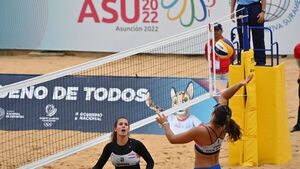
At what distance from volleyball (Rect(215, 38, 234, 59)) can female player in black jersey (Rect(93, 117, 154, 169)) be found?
143 inches

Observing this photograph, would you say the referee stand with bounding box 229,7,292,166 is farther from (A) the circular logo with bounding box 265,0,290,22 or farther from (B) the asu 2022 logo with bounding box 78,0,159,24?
(B) the asu 2022 logo with bounding box 78,0,159,24

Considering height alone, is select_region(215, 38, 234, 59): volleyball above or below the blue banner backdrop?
above

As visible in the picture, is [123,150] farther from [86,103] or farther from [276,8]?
[276,8]

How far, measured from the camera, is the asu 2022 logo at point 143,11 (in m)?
20.9

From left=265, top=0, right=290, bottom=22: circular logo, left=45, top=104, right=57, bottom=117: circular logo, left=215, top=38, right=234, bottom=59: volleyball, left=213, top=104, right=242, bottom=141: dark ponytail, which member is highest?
left=265, top=0, right=290, bottom=22: circular logo

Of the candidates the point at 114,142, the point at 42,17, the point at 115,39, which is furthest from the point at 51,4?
the point at 114,142

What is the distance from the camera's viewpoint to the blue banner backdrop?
47.5 ft

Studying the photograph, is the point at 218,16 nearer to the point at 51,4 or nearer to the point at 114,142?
the point at 51,4

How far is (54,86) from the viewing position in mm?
14961

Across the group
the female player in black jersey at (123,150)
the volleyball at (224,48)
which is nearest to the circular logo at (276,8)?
the volleyball at (224,48)

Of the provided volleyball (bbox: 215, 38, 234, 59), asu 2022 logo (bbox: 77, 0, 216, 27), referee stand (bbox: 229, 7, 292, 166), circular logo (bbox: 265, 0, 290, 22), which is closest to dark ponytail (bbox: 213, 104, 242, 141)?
referee stand (bbox: 229, 7, 292, 166)

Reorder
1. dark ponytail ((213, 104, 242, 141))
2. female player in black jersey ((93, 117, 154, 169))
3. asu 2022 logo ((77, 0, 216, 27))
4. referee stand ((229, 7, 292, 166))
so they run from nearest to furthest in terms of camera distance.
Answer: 1. dark ponytail ((213, 104, 242, 141))
2. female player in black jersey ((93, 117, 154, 169))
3. referee stand ((229, 7, 292, 166))
4. asu 2022 logo ((77, 0, 216, 27))

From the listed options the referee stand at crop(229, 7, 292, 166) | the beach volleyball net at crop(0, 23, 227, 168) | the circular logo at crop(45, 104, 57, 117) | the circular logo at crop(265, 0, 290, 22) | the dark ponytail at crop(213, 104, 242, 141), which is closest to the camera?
the dark ponytail at crop(213, 104, 242, 141)

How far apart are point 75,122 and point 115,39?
7.40m
